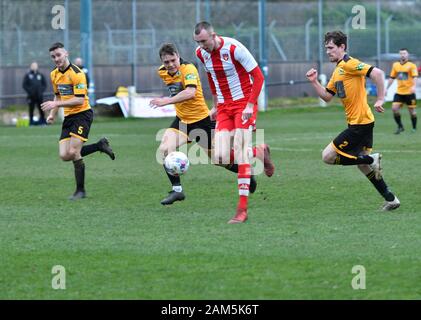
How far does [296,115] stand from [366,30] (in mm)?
8571

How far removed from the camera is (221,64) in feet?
35.4

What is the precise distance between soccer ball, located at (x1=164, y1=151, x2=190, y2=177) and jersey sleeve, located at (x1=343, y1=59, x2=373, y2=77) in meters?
2.31

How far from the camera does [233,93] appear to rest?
1092 cm

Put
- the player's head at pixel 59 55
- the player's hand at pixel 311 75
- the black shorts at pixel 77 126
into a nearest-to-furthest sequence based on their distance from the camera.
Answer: the player's hand at pixel 311 75 → the player's head at pixel 59 55 → the black shorts at pixel 77 126

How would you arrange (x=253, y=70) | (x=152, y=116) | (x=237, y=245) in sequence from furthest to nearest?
(x=152, y=116)
(x=253, y=70)
(x=237, y=245)

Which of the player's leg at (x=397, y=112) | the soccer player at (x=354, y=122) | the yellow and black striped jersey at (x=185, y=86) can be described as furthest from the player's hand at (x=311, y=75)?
the player's leg at (x=397, y=112)

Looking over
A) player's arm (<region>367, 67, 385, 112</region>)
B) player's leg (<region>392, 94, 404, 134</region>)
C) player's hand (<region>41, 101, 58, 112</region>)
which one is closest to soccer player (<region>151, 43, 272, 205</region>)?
player's hand (<region>41, 101, 58, 112</region>)

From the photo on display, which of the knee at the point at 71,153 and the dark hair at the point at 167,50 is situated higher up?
the dark hair at the point at 167,50

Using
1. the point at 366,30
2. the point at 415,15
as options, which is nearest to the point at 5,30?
the point at 366,30

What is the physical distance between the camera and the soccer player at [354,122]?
432 inches

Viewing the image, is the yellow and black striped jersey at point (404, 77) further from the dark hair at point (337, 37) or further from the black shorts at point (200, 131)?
the dark hair at point (337, 37)

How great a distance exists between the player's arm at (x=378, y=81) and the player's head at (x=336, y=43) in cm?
41
